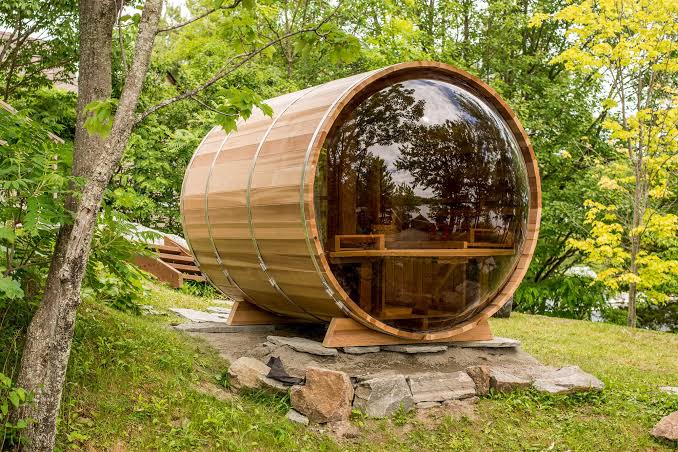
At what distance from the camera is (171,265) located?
1155 centimetres

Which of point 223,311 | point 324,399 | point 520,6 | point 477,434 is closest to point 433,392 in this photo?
point 477,434

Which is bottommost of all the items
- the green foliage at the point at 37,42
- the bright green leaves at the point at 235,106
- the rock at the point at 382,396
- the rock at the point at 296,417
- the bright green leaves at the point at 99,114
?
the rock at the point at 296,417

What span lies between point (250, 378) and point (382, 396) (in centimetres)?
97

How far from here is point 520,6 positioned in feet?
60.2

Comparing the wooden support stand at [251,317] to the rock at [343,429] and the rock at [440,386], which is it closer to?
the rock at [440,386]

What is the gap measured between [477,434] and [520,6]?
1555cm

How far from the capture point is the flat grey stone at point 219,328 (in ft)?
21.6

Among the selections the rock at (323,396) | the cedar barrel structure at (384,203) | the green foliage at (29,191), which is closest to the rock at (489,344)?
the cedar barrel structure at (384,203)

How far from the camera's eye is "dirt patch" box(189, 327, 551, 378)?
5.55 metres

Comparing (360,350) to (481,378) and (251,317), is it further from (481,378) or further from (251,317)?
(251,317)

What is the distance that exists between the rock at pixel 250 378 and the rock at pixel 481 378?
1569mm

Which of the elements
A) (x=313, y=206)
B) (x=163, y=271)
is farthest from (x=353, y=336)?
(x=163, y=271)

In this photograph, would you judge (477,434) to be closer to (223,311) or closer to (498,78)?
(223,311)

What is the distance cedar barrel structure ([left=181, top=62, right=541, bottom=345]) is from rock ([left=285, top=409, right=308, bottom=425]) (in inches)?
36.6
